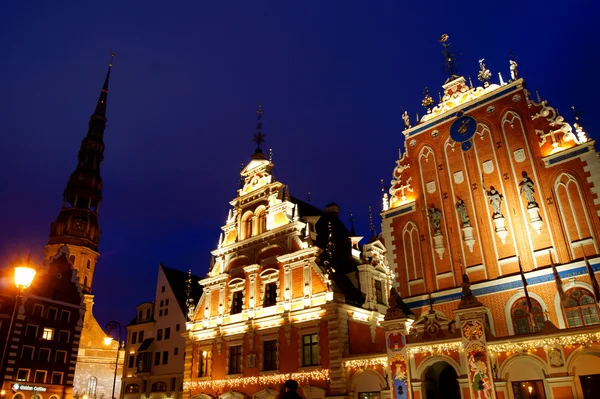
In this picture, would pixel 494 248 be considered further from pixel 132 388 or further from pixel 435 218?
pixel 132 388

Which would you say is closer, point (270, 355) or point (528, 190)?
point (528, 190)

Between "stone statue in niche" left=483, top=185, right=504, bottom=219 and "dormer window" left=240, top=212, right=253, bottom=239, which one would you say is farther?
"dormer window" left=240, top=212, right=253, bottom=239

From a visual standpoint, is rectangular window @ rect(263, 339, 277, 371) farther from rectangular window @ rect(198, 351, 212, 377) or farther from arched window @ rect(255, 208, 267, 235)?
arched window @ rect(255, 208, 267, 235)

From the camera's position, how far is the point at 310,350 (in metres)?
23.2

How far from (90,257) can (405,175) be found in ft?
152

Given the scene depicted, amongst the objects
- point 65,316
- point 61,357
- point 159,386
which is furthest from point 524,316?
point 65,316

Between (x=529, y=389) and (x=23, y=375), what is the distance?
34.1m

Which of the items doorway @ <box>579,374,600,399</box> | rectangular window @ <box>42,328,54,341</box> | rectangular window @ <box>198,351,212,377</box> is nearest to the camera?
doorway @ <box>579,374,600,399</box>

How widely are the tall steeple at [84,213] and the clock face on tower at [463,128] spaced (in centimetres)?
4468

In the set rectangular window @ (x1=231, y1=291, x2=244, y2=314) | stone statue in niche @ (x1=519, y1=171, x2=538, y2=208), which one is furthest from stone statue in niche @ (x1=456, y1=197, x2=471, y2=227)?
rectangular window @ (x1=231, y1=291, x2=244, y2=314)

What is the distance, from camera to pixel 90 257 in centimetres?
5838

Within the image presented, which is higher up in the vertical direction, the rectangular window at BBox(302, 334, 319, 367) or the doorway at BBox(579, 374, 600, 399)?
the rectangular window at BBox(302, 334, 319, 367)

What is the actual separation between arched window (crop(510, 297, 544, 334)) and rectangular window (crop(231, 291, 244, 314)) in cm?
1492

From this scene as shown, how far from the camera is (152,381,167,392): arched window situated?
3453cm
